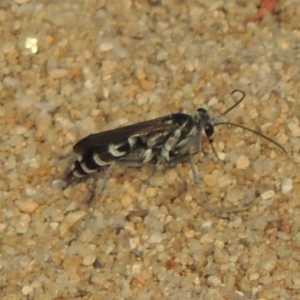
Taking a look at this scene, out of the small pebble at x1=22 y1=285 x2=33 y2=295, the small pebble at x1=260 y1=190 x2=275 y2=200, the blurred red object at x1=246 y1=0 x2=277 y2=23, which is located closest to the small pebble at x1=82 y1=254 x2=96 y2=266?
the small pebble at x1=22 y1=285 x2=33 y2=295

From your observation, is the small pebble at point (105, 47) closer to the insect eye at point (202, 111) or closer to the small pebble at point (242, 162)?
the insect eye at point (202, 111)

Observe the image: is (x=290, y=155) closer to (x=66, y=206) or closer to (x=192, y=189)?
(x=192, y=189)

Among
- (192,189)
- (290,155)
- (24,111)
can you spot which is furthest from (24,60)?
(290,155)

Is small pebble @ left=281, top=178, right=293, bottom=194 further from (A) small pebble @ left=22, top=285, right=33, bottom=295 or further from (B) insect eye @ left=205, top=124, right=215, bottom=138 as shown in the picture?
(A) small pebble @ left=22, top=285, right=33, bottom=295

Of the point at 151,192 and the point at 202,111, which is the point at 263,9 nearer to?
the point at 202,111

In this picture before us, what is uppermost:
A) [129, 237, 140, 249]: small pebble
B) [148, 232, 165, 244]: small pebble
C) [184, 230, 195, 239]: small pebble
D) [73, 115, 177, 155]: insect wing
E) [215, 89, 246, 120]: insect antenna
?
[73, 115, 177, 155]: insect wing

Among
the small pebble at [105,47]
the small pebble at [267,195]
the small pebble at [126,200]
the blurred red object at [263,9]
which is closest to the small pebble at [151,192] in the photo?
the small pebble at [126,200]
